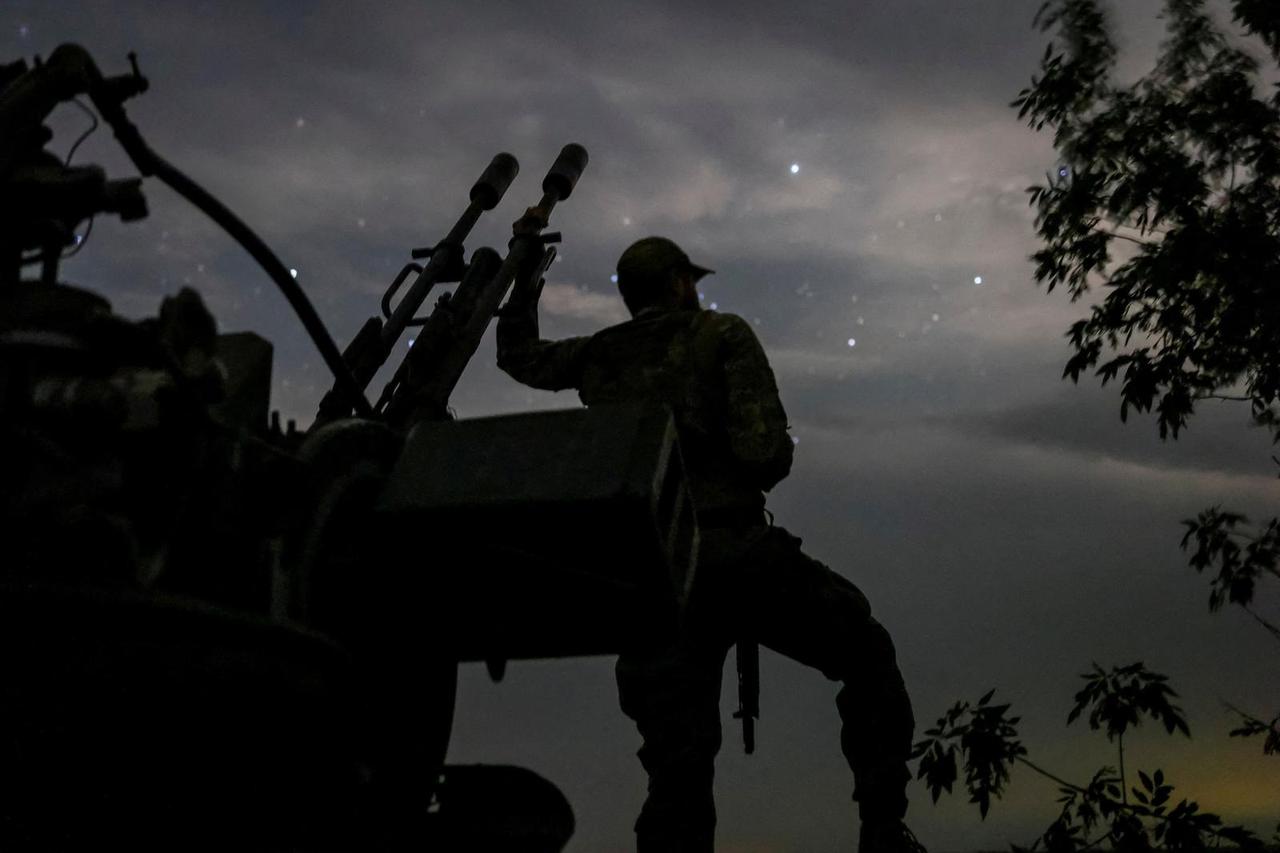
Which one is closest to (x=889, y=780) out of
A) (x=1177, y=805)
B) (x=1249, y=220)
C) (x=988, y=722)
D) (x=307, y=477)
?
(x=988, y=722)

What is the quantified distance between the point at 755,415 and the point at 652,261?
100 centimetres

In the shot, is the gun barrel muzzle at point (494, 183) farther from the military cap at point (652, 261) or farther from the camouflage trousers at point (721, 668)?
the camouflage trousers at point (721, 668)

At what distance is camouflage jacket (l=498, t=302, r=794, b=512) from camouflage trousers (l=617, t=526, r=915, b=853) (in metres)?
0.24

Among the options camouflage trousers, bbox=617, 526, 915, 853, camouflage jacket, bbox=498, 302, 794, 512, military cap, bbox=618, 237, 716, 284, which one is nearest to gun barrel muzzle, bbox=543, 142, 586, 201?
military cap, bbox=618, 237, 716, 284

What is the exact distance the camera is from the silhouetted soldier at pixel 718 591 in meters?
4.80

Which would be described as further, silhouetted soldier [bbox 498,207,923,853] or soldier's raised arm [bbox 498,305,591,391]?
soldier's raised arm [bbox 498,305,591,391]

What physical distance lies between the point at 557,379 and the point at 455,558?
2876 millimetres

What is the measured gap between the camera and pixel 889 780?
17.0 feet

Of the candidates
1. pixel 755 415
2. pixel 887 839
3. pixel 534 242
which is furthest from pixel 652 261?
pixel 887 839

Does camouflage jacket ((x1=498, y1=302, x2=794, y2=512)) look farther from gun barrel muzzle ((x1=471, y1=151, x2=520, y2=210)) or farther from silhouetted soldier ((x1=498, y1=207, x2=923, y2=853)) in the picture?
gun barrel muzzle ((x1=471, y1=151, x2=520, y2=210))

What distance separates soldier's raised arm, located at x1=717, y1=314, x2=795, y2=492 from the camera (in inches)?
193

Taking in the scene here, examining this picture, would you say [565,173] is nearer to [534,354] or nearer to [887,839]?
[534,354]

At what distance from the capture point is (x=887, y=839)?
5.00 meters

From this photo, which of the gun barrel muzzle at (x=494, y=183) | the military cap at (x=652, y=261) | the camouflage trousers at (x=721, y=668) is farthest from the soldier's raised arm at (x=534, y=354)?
the camouflage trousers at (x=721, y=668)
